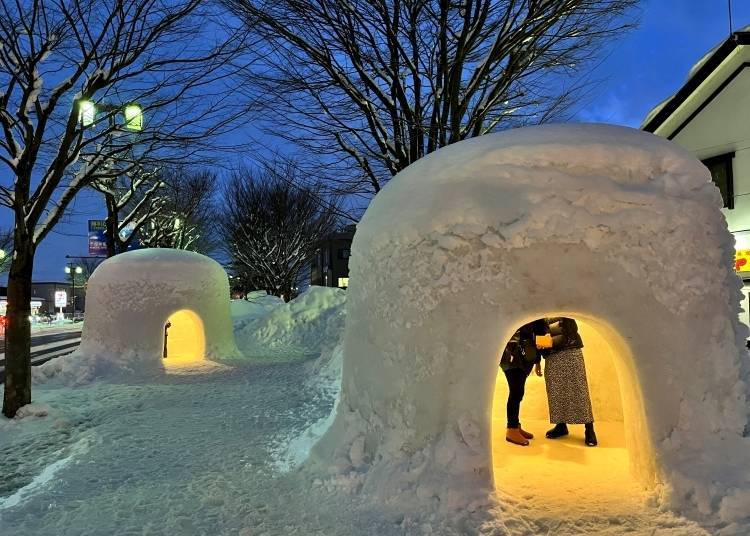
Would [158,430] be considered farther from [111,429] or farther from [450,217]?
[450,217]

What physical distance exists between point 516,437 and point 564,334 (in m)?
1.15

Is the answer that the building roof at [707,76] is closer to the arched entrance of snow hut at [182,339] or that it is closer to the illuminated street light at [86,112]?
the illuminated street light at [86,112]

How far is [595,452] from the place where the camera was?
466 cm

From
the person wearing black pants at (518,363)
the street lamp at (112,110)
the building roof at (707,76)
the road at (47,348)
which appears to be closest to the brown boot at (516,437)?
the person wearing black pants at (518,363)

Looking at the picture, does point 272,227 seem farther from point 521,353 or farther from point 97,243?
point 521,353

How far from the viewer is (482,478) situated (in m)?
3.56

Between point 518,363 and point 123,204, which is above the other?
point 123,204

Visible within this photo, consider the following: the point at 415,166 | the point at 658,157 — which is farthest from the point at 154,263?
the point at 658,157

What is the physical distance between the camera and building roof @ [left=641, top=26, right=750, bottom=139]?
10.8 m

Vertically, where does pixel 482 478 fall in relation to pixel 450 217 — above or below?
below

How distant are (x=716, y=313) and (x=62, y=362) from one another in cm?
1055

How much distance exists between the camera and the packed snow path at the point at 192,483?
11.0 feet

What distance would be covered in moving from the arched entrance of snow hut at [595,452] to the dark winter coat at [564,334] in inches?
14.6

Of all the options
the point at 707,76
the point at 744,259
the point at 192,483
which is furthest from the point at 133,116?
the point at 744,259
